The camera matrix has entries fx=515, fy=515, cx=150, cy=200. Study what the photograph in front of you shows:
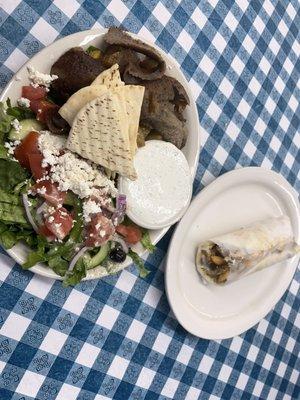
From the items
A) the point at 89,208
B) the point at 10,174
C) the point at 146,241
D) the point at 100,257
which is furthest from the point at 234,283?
the point at 10,174

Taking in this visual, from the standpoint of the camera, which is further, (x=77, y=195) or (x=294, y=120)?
(x=294, y=120)

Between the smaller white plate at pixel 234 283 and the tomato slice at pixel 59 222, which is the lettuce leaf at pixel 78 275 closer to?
the tomato slice at pixel 59 222

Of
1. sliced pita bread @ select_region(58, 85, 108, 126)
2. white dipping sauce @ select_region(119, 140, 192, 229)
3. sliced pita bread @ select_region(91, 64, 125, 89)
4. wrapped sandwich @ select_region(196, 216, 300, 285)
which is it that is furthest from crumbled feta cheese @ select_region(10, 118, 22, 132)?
wrapped sandwich @ select_region(196, 216, 300, 285)

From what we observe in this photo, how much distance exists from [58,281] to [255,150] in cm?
108

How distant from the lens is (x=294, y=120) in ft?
8.06

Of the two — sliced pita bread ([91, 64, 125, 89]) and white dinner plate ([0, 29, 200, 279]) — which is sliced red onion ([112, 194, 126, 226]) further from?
sliced pita bread ([91, 64, 125, 89])

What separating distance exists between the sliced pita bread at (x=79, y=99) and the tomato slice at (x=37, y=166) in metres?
0.14

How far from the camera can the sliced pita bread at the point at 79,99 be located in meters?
1.44

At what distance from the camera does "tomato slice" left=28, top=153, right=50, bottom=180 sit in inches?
56.8

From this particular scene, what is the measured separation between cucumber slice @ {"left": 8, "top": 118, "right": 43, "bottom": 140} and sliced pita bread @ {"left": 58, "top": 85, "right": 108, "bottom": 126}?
0.09 m

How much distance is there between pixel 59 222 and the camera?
57.9 inches

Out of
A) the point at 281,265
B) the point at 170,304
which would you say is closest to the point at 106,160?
the point at 170,304

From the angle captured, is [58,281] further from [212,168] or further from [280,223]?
[280,223]

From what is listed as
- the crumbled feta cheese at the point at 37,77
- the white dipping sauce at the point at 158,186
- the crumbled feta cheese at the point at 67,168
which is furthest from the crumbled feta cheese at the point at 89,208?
the crumbled feta cheese at the point at 37,77
